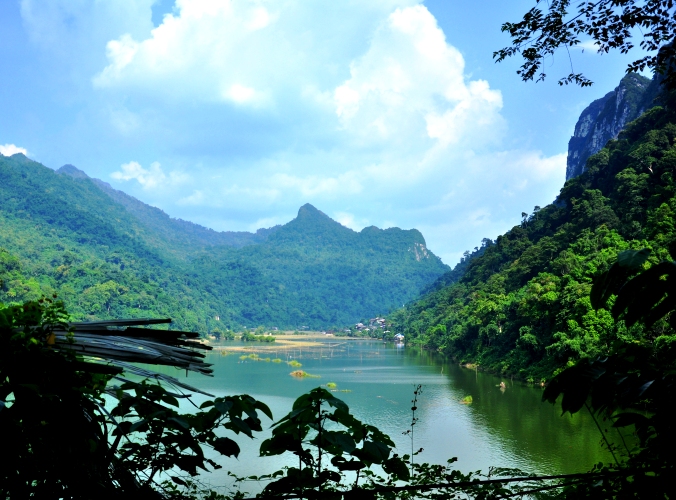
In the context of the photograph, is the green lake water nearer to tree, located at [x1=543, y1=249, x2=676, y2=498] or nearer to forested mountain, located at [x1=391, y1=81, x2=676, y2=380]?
forested mountain, located at [x1=391, y1=81, x2=676, y2=380]

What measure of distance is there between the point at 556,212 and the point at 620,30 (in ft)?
108

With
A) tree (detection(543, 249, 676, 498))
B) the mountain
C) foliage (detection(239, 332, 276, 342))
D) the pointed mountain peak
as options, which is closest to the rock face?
foliage (detection(239, 332, 276, 342))

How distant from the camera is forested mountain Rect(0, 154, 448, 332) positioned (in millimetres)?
44375

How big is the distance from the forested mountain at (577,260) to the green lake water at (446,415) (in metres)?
1.84

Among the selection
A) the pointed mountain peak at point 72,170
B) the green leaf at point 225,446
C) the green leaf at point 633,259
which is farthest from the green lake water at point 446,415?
the pointed mountain peak at point 72,170

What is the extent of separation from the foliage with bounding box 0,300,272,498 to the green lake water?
5.71m

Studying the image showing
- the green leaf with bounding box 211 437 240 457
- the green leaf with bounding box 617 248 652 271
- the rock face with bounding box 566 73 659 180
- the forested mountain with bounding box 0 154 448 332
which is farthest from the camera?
the rock face with bounding box 566 73 659 180

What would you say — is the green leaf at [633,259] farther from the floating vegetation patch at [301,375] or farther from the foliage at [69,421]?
the floating vegetation patch at [301,375]

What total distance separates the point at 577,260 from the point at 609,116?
3310cm

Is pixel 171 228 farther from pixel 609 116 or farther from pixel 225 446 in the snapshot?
pixel 225 446

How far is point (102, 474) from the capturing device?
1.33 meters

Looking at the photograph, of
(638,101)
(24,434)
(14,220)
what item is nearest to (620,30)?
(24,434)

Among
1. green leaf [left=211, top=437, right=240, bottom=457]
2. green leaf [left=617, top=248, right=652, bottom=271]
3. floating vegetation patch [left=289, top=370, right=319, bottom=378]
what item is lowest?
floating vegetation patch [left=289, top=370, right=319, bottom=378]

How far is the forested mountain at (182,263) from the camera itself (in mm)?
44375
